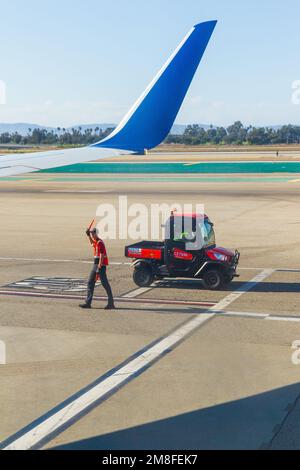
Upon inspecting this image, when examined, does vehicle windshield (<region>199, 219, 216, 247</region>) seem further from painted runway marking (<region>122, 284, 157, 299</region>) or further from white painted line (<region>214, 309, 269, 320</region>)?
white painted line (<region>214, 309, 269, 320</region>)

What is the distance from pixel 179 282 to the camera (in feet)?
Result: 68.3

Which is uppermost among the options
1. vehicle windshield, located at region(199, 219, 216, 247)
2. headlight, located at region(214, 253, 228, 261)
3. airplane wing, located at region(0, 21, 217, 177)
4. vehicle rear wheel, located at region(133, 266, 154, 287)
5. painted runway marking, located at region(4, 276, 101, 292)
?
airplane wing, located at region(0, 21, 217, 177)

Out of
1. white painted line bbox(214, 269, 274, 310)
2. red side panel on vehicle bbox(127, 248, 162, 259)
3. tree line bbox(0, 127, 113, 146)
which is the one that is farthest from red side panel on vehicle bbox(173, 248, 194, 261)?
tree line bbox(0, 127, 113, 146)

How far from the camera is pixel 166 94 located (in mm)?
10664

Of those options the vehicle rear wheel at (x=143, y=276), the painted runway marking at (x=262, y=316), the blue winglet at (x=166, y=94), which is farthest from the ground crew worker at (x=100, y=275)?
the blue winglet at (x=166, y=94)

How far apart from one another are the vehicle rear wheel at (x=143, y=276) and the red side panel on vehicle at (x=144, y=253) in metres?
0.37

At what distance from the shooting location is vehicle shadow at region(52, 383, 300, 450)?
955 cm

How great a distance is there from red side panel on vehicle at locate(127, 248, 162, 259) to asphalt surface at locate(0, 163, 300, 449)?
1.03 meters

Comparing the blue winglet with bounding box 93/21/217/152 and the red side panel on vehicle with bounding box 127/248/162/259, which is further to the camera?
the red side panel on vehicle with bounding box 127/248/162/259

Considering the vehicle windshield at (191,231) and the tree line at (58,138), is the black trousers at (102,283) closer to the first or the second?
the vehicle windshield at (191,231)

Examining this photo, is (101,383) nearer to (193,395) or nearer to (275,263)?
(193,395)

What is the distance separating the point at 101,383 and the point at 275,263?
13.0 meters

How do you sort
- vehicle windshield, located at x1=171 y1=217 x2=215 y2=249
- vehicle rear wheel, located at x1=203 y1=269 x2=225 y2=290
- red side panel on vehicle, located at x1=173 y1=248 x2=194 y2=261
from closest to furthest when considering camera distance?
1. vehicle rear wheel, located at x1=203 y1=269 x2=225 y2=290
2. red side panel on vehicle, located at x1=173 y1=248 x2=194 y2=261
3. vehicle windshield, located at x1=171 y1=217 x2=215 y2=249
